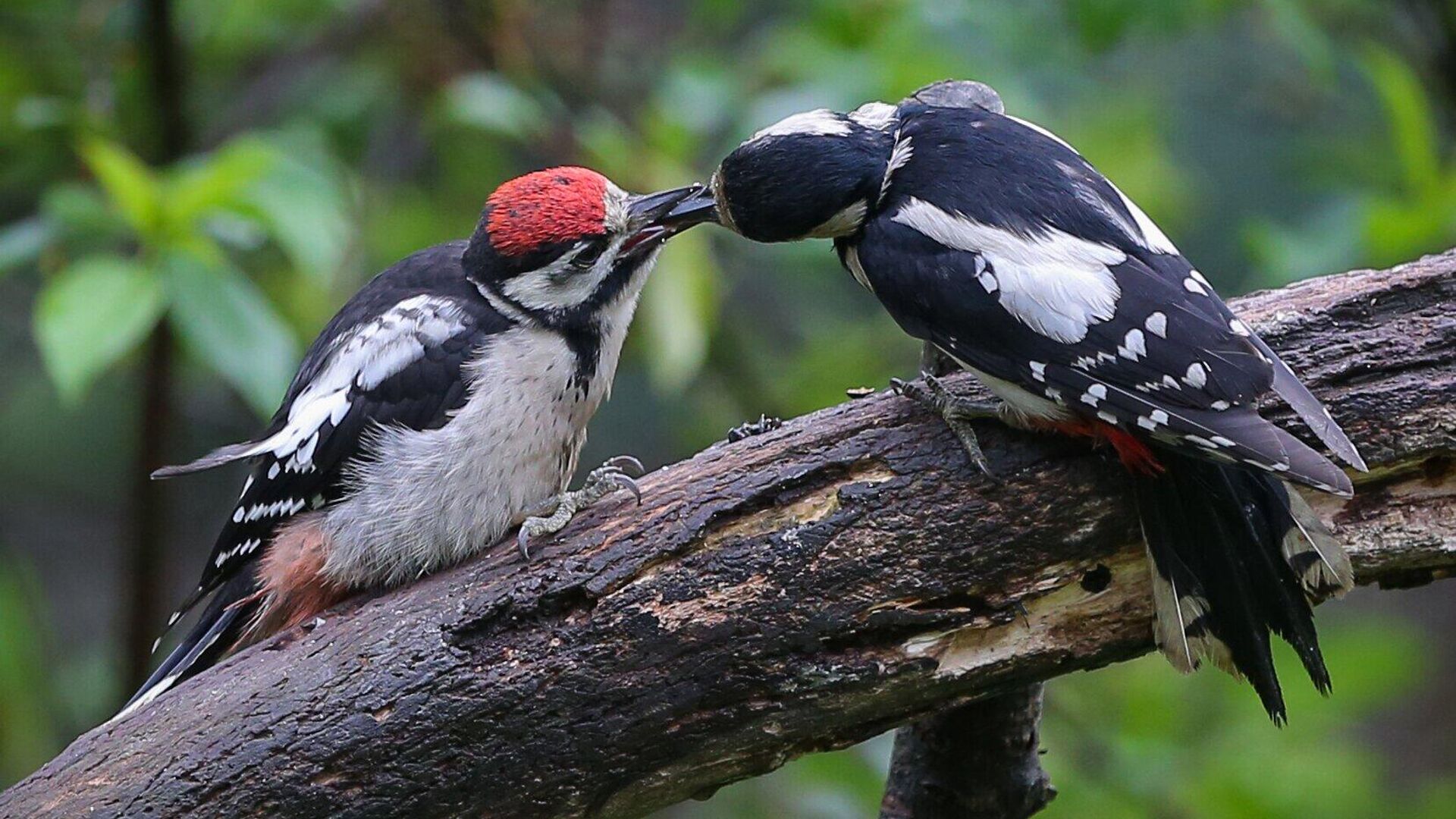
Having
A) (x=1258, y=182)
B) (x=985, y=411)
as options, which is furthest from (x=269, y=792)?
(x=1258, y=182)

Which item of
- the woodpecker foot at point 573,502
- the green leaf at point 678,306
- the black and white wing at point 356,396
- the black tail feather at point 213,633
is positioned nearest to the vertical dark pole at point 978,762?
the woodpecker foot at point 573,502

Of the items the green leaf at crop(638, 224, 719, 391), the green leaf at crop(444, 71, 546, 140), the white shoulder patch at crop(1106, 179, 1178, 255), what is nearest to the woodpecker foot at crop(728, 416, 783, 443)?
the white shoulder patch at crop(1106, 179, 1178, 255)

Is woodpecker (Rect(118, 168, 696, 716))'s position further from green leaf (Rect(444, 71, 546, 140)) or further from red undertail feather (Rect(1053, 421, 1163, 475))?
red undertail feather (Rect(1053, 421, 1163, 475))

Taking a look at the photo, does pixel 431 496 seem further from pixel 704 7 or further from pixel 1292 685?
pixel 1292 685

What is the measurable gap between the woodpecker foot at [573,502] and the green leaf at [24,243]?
4.55 ft

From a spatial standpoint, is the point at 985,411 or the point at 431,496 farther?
the point at 431,496

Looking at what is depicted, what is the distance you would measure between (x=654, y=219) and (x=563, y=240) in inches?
6.9

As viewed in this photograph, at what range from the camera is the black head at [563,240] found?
2477 millimetres

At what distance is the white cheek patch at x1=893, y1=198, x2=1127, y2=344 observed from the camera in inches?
74.7

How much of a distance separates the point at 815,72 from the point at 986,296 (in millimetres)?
1625

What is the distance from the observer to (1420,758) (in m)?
6.43

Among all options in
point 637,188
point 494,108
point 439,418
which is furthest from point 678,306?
point 439,418

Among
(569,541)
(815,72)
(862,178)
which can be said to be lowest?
(569,541)

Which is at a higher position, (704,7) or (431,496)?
(704,7)
